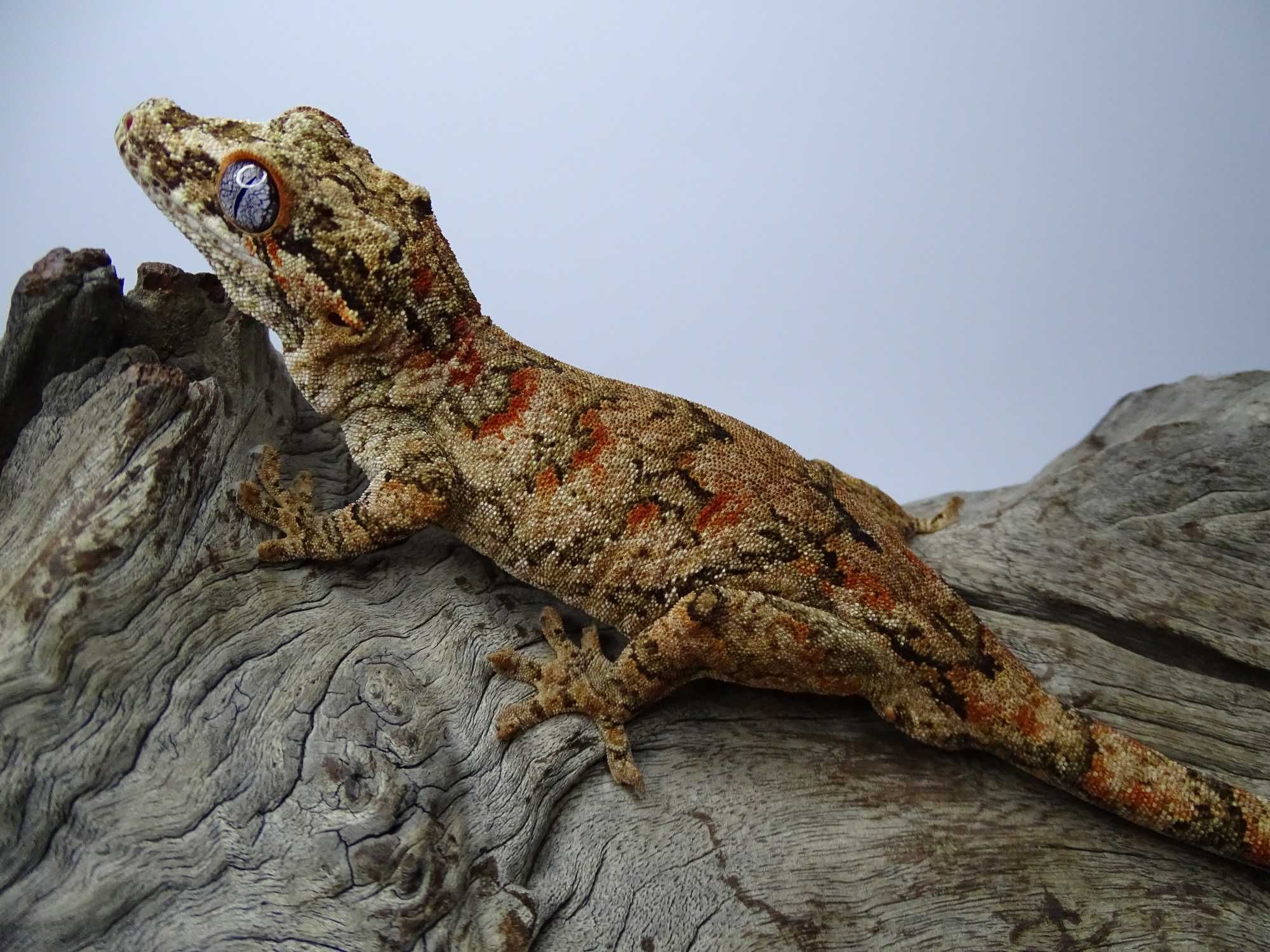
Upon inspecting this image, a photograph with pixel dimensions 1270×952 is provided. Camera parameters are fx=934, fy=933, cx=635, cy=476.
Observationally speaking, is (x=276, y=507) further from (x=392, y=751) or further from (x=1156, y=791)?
(x=1156, y=791)

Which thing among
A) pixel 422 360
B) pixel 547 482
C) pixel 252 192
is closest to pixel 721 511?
pixel 547 482

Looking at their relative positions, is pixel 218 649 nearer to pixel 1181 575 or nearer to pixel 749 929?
pixel 749 929

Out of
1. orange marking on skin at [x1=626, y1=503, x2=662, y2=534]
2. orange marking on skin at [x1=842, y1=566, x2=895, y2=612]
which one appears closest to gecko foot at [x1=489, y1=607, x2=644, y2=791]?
orange marking on skin at [x1=626, y1=503, x2=662, y2=534]

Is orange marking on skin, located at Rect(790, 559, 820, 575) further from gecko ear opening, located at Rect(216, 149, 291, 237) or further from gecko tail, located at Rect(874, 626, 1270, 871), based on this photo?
gecko ear opening, located at Rect(216, 149, 291, 237)

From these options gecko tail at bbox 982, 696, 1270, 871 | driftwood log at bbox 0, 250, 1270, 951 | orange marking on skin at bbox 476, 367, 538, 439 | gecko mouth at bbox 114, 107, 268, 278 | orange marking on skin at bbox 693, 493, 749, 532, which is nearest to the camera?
driftwood log at bbox 0, 250, 1270, 951

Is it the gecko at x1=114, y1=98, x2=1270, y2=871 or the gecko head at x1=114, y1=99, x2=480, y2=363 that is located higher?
the gecko head at x1=114, y1=99, x2=480, y2=363

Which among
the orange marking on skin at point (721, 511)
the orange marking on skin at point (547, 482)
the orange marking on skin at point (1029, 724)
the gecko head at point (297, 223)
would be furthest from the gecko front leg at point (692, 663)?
the gecko head at point (297, 223)
